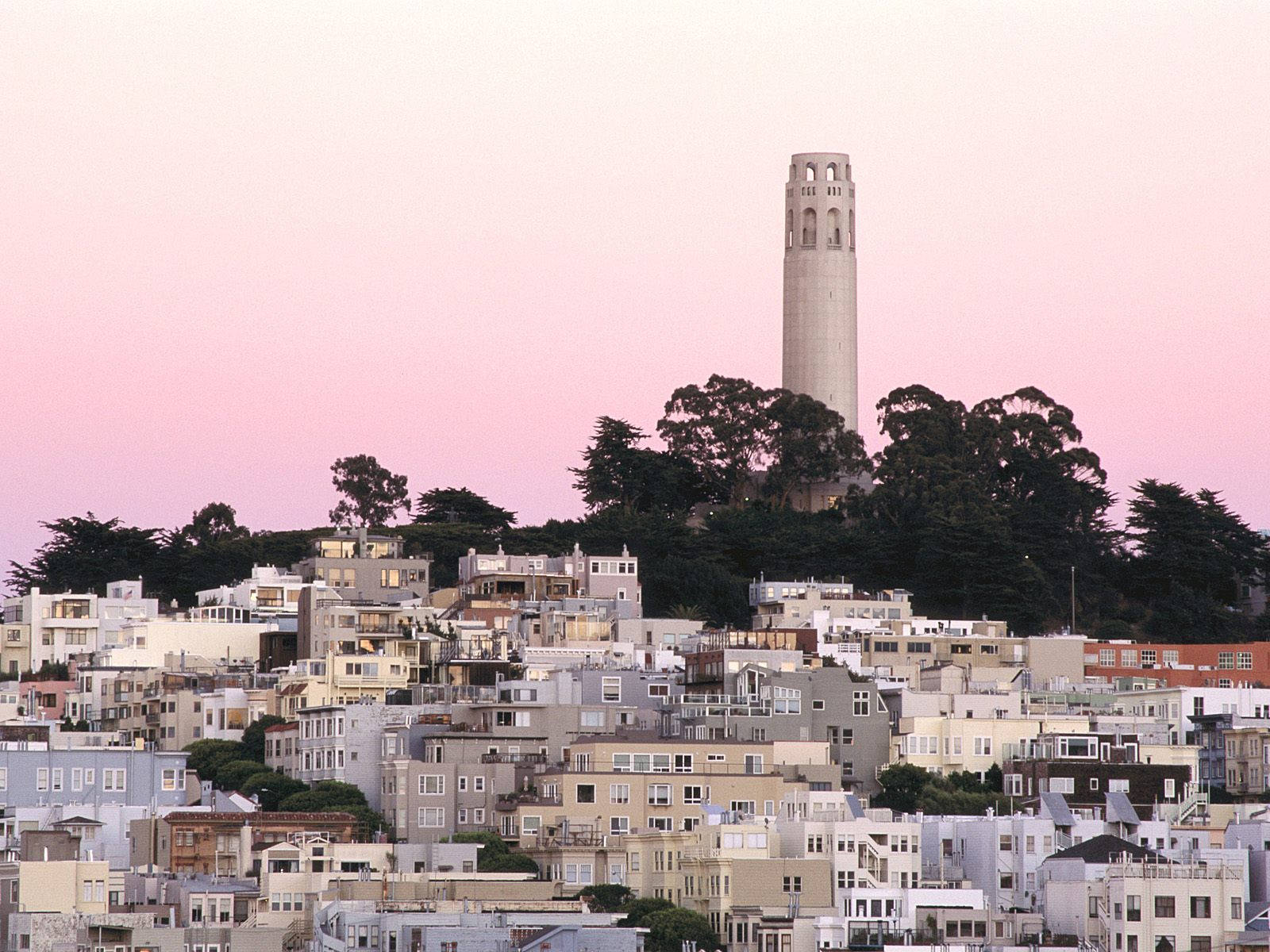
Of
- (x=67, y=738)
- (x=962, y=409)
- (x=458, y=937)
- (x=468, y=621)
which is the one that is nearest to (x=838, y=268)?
(x=962, y=409)

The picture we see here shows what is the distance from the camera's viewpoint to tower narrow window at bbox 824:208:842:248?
10900 cm

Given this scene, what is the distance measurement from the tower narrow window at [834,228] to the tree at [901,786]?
1485 inches

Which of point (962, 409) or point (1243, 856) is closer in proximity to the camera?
point (1243, 856)

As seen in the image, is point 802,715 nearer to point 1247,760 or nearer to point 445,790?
point 445,790

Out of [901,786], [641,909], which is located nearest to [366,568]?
[901,786]

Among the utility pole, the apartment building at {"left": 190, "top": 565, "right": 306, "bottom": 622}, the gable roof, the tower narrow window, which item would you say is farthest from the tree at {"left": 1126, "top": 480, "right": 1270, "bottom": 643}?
the gable roof

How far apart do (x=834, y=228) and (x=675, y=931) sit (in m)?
52.1

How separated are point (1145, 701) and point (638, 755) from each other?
57.7 feet

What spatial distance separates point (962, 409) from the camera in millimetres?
104688

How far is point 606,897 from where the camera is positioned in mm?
62906

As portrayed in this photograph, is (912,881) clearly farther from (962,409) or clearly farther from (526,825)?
(962,409)

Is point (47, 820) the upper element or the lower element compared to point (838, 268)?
lower

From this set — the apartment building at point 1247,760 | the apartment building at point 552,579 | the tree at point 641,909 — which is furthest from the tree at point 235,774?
the apartment building at point 1247,760

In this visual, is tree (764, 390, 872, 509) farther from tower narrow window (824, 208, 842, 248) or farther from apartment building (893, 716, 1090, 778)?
apartment building (893, 716, 1090, 778)
